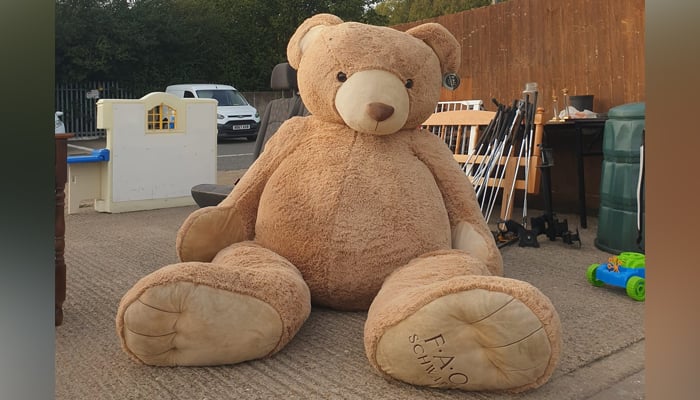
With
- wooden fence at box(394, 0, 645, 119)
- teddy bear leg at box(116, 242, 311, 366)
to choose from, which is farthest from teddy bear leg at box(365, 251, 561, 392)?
wooden fence at box(394, 0, 645, 119)

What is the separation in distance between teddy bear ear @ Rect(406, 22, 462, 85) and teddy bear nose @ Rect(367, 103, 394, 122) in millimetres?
504

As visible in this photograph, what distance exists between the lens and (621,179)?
374cm

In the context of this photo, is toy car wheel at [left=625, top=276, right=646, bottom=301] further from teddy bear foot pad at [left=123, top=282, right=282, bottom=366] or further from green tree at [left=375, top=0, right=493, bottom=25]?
green tree at [left=375, top=0, right=493, bottom=25]

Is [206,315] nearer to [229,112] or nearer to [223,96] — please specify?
[229,112]

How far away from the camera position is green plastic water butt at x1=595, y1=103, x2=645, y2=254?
3.64m

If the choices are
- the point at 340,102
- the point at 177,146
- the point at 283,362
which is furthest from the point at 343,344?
the point at 177,146

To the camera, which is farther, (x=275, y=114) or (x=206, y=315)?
(x=275, y=114)

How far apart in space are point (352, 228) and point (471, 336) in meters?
0.77

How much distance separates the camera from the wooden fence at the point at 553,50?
16.1ft

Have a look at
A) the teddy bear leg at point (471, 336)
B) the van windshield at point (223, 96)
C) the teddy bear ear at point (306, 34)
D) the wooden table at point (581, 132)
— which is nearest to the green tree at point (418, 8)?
the van windshield at point (223, 96)

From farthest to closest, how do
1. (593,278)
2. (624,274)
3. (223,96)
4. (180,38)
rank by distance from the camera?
1. (180,38)
2. (223,96)
3. (593,278)
4. (624,274)

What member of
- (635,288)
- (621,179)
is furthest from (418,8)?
(635,288)

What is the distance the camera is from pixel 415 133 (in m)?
2.61

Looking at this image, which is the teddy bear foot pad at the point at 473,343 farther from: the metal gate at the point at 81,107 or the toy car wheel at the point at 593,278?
the metal gate at the point at 81,107
